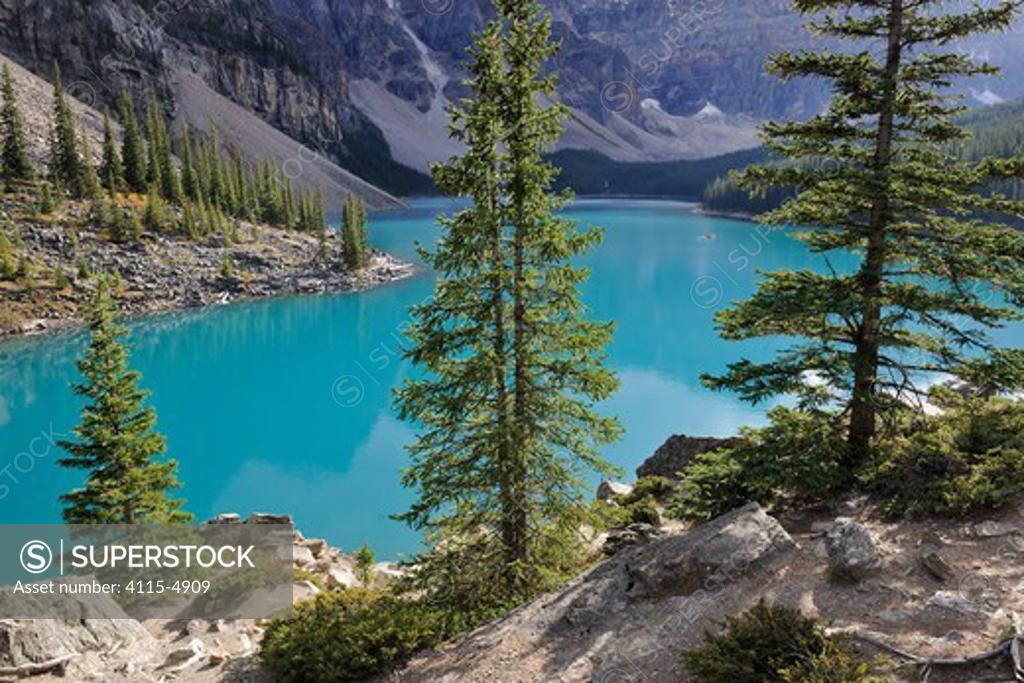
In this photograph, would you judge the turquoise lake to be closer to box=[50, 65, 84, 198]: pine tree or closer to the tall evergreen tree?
the tall evergreen tree

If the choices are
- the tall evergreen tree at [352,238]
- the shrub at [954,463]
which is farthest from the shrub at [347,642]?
the tall evergreen tree at [352,238]

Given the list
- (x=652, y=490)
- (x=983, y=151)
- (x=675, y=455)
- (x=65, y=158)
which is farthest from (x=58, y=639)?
(x=983, y=151)

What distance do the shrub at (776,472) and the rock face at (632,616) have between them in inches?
48.2

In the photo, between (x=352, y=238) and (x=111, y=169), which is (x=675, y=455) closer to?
(x=352, y=238)

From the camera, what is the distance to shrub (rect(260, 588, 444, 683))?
10578 mm

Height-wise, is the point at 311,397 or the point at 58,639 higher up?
the point at 58,639

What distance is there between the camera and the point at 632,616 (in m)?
9.92

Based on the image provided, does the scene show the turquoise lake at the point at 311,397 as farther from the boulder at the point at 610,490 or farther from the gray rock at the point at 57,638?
the gray rock at the point at 57,638

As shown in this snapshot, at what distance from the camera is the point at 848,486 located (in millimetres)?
12031

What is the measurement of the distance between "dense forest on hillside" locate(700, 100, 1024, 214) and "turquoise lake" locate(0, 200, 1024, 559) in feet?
114

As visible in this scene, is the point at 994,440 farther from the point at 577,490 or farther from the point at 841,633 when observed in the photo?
the point at 577,490

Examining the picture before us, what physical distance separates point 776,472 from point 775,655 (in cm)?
458

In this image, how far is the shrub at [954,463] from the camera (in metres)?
10.4

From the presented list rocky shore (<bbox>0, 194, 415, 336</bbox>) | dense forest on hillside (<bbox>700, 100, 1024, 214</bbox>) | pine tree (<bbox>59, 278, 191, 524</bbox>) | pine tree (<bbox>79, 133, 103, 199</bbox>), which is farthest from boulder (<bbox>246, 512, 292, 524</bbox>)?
dense forest on hillside (<bbox>700, 100, 1024, 214</bbox>)
